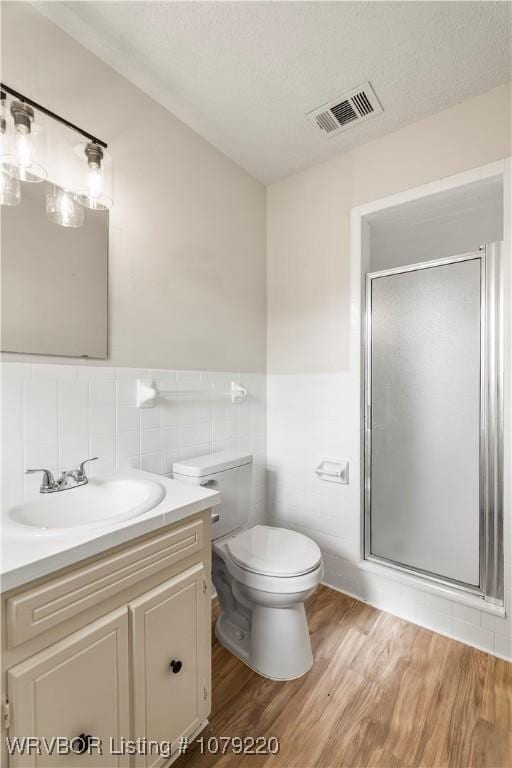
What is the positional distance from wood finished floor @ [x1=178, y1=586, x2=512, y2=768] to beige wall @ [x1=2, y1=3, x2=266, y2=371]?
140 cm

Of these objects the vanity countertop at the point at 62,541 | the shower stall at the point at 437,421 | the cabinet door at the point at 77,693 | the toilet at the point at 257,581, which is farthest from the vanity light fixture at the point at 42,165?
the shower stall at the point at 437,421

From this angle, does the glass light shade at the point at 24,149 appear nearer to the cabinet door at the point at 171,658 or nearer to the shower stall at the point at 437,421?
the cabinet door at the point at 171,658

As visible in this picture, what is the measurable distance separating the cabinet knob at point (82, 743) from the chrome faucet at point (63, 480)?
63cm

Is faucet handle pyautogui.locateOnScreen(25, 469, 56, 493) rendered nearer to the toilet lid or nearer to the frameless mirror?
the frameless mirror

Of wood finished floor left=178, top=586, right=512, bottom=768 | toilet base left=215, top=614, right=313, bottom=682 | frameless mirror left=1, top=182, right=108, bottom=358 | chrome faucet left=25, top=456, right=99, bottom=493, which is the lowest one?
wood finished floor left=178, top=586, right=512, bottom=768

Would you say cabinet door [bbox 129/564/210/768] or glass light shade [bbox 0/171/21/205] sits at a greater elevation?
glass light shade [bbox 0/171/21/205]

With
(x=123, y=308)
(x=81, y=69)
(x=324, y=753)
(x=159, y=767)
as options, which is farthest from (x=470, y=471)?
(x=81, y=69)

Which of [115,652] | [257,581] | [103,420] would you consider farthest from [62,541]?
[257,581]

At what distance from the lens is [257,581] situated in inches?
54.5

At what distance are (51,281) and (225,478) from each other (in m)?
1.10

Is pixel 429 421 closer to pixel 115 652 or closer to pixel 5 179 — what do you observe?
pixel 115 652

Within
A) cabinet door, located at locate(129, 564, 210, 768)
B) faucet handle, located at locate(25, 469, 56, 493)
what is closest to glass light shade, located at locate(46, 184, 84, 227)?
faucet handle, located at locate(25, 469, 56, 493)

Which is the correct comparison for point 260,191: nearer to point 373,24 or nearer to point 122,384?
point 373,24

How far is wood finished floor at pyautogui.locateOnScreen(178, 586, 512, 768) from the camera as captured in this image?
1128 millimetres
